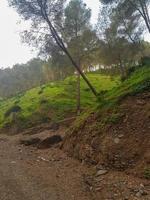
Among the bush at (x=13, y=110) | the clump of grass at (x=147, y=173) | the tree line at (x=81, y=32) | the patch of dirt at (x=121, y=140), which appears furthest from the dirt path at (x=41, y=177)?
the bush at (x=13, y=110)

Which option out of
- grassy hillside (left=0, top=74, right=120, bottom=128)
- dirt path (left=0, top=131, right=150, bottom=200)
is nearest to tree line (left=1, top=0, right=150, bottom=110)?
grassy hillside (left=0, top=74, right=120, bottom=128)

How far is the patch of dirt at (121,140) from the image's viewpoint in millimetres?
14203

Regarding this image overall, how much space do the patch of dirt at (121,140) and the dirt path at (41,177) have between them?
101 centimetres

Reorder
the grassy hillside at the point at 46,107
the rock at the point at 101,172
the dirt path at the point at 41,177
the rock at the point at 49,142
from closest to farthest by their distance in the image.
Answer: the dirt path at the point at 41,177 < the rock at the point at 101,172 < the rock at the point at 49,142 < the grassy hillside at the point at 46,107

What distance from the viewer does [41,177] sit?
15.0 m

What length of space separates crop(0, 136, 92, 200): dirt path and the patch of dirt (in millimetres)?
1006

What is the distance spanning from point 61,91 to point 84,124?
33.7 m

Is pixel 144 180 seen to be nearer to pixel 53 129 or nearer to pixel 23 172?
pixel 23 172

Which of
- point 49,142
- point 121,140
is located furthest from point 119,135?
point 49,142

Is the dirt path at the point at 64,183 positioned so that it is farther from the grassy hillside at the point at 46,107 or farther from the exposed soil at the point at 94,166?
the grassy hillside at the point at 46,107

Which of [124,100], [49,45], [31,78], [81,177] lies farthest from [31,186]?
[31,78]

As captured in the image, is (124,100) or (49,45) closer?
(124,100)

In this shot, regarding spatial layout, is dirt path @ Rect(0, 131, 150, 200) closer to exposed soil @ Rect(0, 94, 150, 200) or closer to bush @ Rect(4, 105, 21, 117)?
exposed soil @ Rect(0, 94, 150, 200)

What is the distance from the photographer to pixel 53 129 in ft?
111
